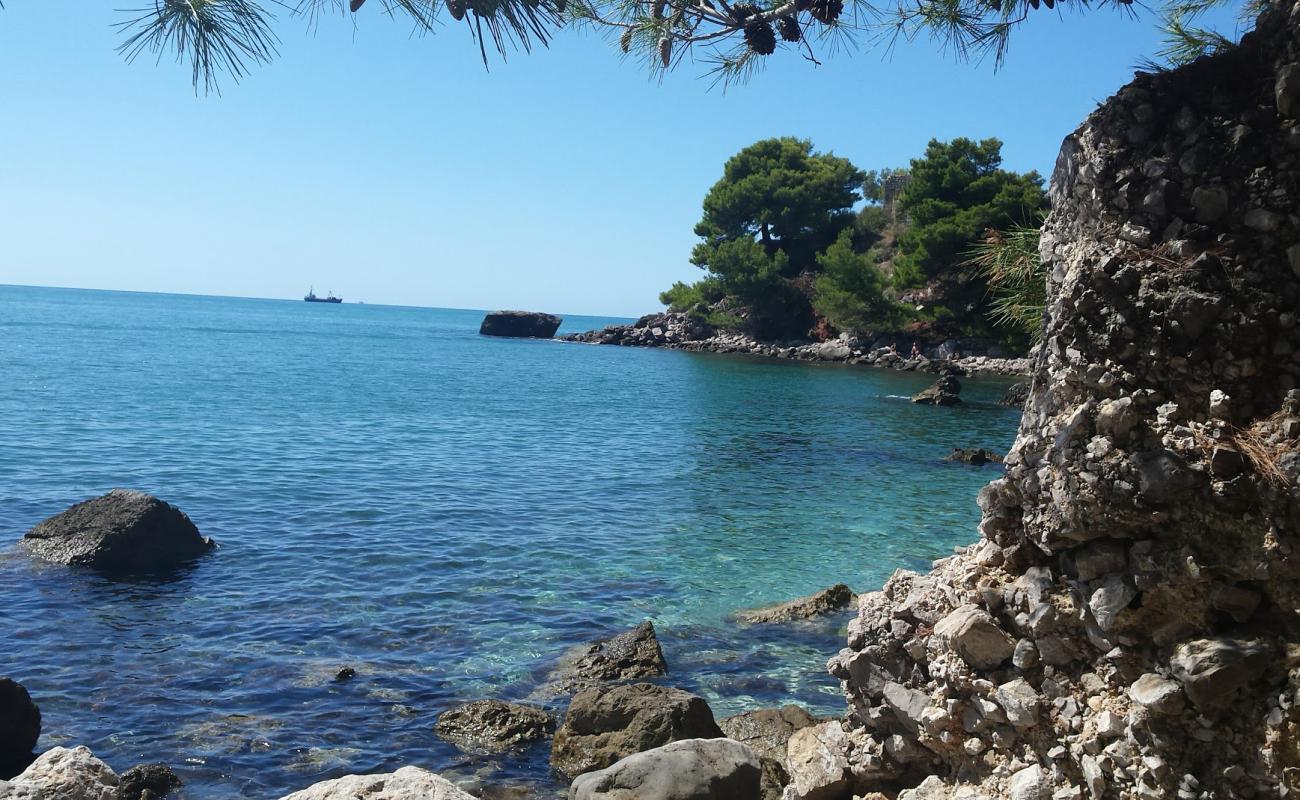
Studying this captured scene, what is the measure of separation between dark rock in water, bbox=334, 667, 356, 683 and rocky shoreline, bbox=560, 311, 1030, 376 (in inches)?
1631

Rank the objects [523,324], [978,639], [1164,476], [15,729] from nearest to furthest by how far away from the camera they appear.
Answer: [1164,476], [978,639], [15,729], [523,324]

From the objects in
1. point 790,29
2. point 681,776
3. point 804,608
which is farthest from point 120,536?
point 790,29

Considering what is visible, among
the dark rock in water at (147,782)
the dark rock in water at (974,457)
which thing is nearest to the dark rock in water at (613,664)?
the dark rock in water at (147,782)

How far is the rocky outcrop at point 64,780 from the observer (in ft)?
20.8

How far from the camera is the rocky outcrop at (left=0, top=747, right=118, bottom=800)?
635 cm

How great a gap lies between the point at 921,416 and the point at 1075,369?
35.2m

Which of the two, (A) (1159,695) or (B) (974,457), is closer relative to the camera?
(A) (1159,695)

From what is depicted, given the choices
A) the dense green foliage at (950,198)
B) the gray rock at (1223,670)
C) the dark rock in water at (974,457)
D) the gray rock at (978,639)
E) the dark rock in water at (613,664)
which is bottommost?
A: the dark rock in water at (613,664)

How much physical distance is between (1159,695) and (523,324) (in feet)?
376

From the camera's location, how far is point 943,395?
142 ft

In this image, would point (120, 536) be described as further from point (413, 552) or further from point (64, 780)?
point (64, 780)

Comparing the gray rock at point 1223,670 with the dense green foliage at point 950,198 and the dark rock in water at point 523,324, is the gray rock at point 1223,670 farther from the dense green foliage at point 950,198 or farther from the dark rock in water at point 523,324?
the dark rock in water at point 523,324

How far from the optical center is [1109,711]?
189 inches

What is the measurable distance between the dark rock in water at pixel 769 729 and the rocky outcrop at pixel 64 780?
16.7 feet
